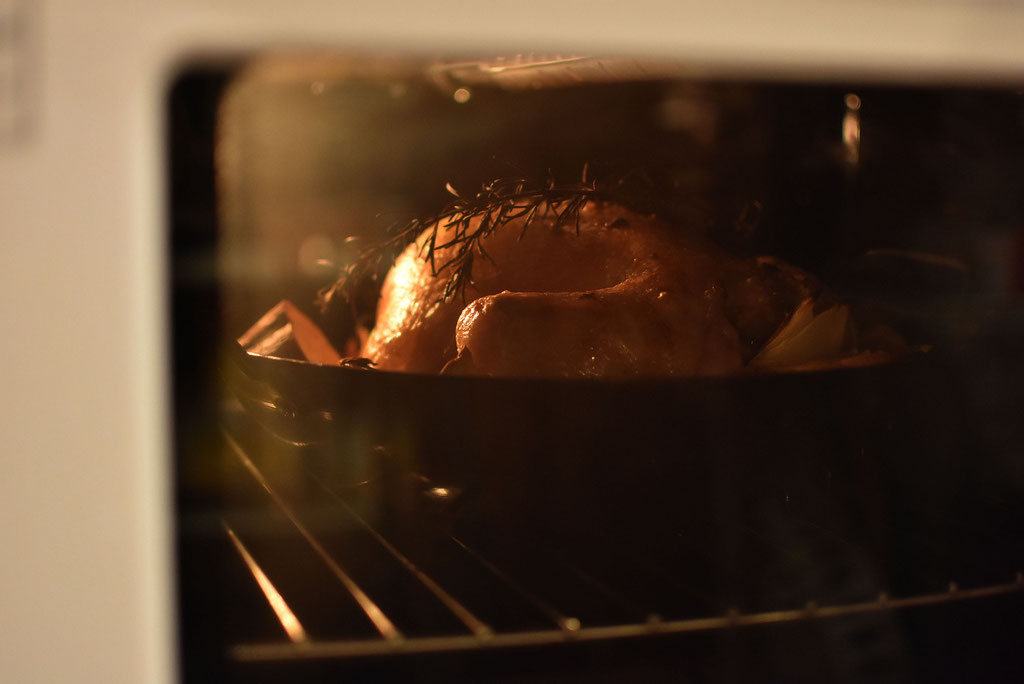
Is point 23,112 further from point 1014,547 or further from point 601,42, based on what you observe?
point 1014,547

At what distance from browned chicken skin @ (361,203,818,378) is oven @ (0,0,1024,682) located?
0.20 feet

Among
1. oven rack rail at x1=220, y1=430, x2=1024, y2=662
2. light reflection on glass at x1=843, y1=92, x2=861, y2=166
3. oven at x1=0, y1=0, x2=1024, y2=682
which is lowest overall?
oven rack rail at x1=220, y1=430, x2=1024, y2=662

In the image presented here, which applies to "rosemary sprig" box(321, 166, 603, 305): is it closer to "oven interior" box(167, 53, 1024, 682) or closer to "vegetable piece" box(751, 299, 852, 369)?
"oven interior" box(167, 53, 1024, 682)

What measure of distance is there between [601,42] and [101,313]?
0.22 m

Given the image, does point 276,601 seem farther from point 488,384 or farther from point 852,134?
point 852,134

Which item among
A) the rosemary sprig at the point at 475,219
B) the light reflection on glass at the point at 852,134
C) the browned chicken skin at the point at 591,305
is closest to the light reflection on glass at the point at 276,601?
the browned chicken skin at the point at 591,305

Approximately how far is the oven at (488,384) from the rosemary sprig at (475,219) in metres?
0.02

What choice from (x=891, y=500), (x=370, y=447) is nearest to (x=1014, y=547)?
(x=891, y=500)

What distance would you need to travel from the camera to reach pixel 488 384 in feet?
1.80

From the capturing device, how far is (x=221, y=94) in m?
0.35

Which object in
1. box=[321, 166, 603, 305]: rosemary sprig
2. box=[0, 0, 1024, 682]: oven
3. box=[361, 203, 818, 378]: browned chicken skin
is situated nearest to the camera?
box=[0, 0, 1024, 682]: oven

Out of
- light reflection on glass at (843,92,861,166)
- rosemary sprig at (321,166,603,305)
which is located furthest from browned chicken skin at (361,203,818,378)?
light reflection on glass at (843,92,861,166)

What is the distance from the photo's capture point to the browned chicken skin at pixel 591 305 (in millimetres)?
643

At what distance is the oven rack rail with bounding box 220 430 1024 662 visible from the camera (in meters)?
0.46
